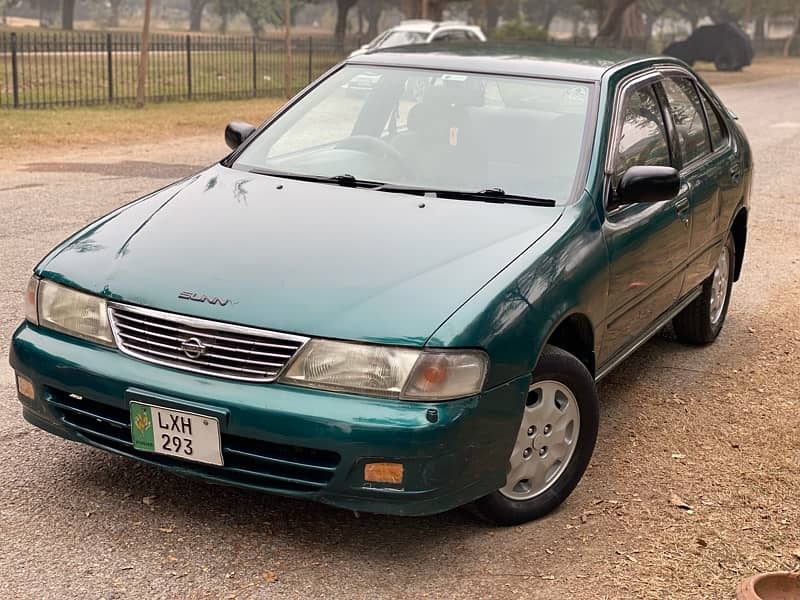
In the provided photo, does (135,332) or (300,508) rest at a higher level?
(135,332)

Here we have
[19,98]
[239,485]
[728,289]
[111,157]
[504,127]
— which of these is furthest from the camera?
[19,98]

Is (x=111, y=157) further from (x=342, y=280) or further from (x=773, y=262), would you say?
(x=342, y=280)

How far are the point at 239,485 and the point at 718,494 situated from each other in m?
1.91

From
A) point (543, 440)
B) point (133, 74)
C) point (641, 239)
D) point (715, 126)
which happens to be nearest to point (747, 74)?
point (133, 74)

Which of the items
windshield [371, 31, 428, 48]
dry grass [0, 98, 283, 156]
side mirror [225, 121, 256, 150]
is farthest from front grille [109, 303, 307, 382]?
windshield [371, 31, 428, 48]

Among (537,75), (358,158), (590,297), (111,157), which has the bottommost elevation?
(111,157)

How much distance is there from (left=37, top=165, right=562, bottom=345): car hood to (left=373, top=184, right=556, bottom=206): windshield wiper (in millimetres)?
61

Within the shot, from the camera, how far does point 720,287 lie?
658 centimetres

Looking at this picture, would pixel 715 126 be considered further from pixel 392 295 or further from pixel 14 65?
pixel 14 65

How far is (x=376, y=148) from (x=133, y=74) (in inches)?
980

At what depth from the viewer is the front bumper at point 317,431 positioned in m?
3.41

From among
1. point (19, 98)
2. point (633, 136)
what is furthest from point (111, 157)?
point (633, 136)

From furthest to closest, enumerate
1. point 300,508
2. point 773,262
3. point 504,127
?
point 773,262 → point 504,127 → point 300,508

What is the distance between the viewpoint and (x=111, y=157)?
13562 mm
